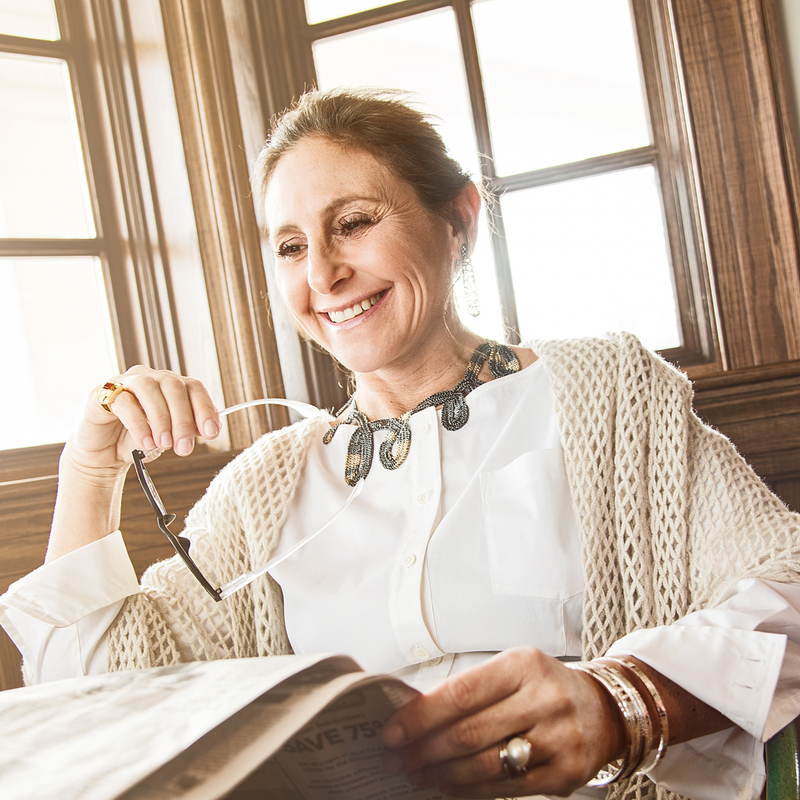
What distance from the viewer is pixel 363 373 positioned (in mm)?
1183

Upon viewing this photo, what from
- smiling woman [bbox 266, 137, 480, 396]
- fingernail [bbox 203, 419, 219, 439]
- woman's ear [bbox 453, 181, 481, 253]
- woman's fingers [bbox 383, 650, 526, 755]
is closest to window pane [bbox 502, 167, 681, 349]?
woman's ear [bbox 453, 181, 481, 253]

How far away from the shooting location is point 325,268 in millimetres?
1104

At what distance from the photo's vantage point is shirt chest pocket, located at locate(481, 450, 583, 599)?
934mm

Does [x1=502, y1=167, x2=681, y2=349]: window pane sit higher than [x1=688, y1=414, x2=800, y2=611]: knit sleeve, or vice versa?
[x1=502, y1=167, x2=681, y2=349]: window pane

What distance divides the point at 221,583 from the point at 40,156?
1097mm

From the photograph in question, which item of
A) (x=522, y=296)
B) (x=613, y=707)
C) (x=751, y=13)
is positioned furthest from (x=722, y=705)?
(x=751, y=13)

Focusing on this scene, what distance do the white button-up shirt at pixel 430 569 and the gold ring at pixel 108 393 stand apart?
0.65 feet

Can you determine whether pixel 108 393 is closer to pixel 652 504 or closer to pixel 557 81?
pixel 652 504

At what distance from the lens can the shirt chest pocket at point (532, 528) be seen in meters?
0.93

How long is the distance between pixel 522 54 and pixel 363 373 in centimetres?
90

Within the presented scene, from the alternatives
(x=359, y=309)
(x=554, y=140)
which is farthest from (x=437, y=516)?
(x=554, y=140)

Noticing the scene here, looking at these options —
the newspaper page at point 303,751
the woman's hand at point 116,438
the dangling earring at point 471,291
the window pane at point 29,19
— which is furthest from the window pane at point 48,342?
the newspaper page at point 303,751

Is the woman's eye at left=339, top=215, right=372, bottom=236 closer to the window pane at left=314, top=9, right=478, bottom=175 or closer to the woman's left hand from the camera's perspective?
the window pane at left=314, top=9, right=478, bottom=175

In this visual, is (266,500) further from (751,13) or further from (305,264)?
(751,13)
